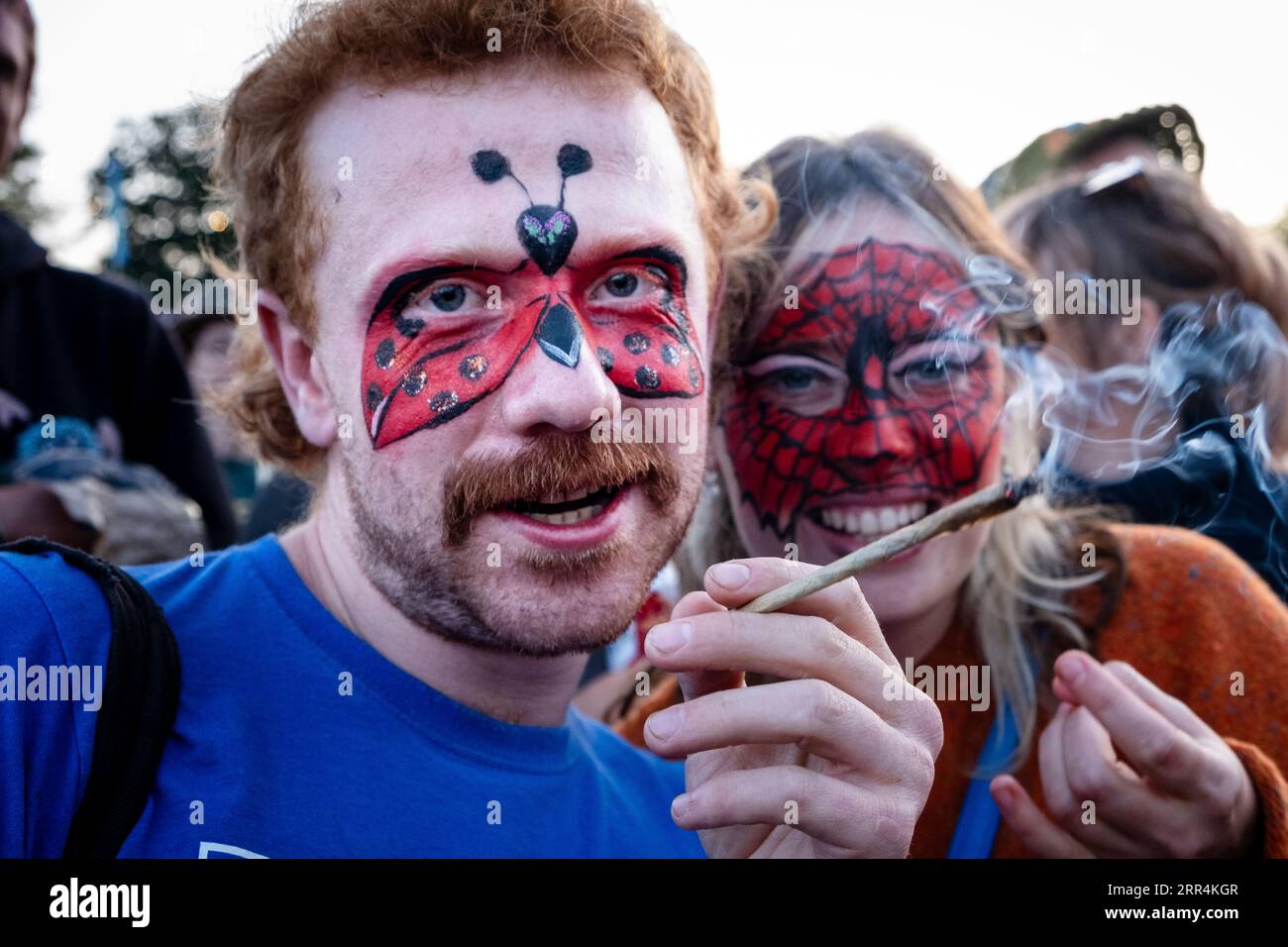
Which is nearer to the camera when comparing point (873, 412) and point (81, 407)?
point (873, 412)

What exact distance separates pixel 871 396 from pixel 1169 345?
2.55 feet

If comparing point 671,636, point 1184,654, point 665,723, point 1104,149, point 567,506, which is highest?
point 1104,149

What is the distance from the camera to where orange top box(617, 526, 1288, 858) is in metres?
1.92

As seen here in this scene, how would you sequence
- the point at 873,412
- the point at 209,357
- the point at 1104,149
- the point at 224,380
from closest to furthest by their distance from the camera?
the point at 873,412, the point at 1104,149, the point at 224,380, the point at 209,357

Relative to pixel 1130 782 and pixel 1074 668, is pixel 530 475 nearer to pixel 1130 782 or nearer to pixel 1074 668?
pixel 1074 668

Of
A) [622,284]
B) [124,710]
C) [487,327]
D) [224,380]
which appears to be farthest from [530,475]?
[224,380]

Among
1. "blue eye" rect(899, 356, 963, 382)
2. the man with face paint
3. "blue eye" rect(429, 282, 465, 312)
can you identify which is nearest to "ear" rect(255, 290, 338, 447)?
the man with face paint

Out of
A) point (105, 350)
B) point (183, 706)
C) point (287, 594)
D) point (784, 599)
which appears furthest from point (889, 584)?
point (105, 350)

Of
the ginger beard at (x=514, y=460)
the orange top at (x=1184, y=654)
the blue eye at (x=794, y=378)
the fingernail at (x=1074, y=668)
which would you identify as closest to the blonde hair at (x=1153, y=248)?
the orange top at (x=1184, y=654)

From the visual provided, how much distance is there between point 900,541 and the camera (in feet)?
4.56

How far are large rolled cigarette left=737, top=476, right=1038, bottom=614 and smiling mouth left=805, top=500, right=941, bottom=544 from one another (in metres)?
0.33

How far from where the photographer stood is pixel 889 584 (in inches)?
74.4

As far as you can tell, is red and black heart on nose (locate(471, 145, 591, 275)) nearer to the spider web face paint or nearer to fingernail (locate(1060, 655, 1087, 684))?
the spider web face paint
